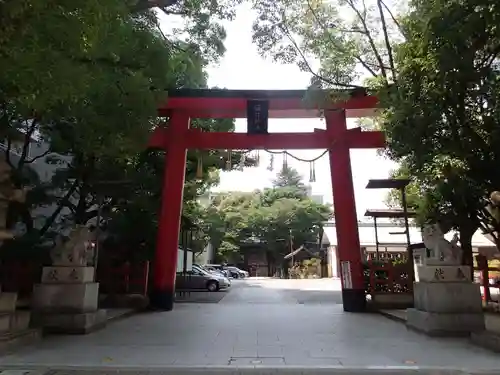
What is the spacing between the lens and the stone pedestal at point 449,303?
784 cm

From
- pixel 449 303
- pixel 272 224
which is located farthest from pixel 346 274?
pixel 272 224

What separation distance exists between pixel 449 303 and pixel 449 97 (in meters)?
3.45

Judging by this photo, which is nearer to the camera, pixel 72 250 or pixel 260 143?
pixel 72 250

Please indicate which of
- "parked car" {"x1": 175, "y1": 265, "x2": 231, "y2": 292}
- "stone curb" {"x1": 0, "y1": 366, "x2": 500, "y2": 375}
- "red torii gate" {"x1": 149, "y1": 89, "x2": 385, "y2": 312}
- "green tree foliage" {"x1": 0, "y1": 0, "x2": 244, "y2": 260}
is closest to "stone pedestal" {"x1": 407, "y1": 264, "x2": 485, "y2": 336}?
"stone curb" {"x1": 0, "y1": 366, "x2": 500, "y2": 375}

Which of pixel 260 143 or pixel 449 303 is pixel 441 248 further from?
pixel 260 143

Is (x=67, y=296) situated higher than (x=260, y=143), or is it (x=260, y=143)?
(x=260, y=143)

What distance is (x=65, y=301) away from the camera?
8.39m

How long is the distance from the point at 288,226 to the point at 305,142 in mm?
30274

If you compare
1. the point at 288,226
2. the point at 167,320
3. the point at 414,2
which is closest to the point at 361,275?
the point at 167,320

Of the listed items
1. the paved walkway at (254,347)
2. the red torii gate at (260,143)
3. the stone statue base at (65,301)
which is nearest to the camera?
the paved walkway at (254,347)

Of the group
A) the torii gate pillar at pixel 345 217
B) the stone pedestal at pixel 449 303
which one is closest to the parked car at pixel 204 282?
the torii gate pillar at pixel 345 217

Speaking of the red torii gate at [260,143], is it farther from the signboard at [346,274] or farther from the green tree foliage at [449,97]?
the green tree foliage at [449,97]

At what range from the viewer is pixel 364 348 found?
6.88 metres

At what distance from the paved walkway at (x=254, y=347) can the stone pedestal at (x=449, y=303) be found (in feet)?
1.16
